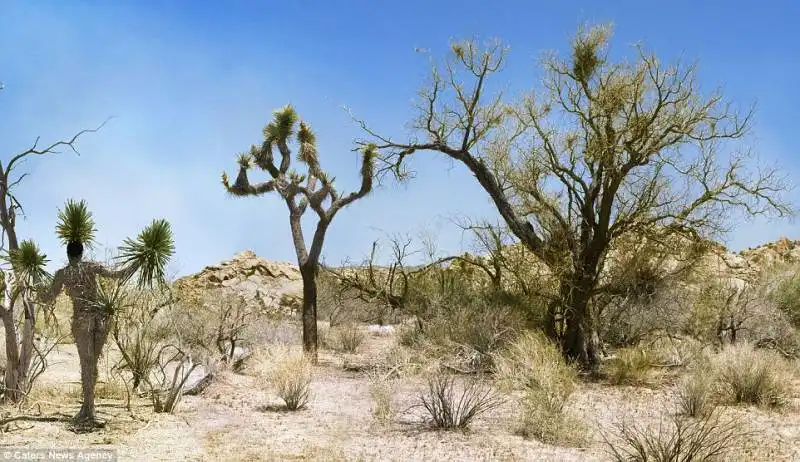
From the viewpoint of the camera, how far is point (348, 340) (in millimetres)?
21719

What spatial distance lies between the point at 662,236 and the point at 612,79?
136 inches

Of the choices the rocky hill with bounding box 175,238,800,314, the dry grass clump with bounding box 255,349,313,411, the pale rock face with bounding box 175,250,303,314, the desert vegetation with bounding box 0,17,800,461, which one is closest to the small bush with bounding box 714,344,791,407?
the desert vegetation with bounding box 0,17,800,461

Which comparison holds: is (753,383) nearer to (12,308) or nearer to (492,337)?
(492,337)

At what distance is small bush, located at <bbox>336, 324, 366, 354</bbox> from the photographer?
2159cm

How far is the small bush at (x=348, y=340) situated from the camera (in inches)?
850

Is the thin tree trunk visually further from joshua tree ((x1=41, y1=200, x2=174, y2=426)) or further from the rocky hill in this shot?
the rocky hill

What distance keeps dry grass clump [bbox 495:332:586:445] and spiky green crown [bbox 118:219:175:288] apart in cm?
502

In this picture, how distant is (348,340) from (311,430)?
11.6 metres

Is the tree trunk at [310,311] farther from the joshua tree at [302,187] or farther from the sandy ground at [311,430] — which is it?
the sandy ground at [311,430]

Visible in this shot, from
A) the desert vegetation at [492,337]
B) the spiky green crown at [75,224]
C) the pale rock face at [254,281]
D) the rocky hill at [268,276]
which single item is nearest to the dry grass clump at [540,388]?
the desert vegetation at [492,337]

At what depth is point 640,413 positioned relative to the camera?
11.8 meters

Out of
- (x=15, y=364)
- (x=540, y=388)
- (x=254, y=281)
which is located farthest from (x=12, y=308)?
(x=254, y=281)

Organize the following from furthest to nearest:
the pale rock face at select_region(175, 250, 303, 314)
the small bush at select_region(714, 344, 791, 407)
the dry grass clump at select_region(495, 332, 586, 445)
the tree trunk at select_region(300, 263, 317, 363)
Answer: the pale rock face at select_region(175, 250, 303, 314)
the tree trunk at select_region(300, 263, 317, 363)
the small bush at select_region(714, 344, 791, 407)
the dry grass clump at select_region(495, 332, 586, 445)

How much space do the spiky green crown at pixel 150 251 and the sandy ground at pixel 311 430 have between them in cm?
205
